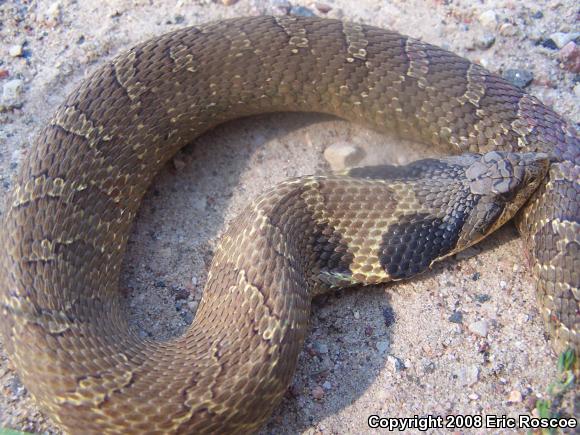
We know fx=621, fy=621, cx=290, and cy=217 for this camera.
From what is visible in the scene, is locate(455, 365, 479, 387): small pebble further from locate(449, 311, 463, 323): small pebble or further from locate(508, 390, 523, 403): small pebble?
locate(449, 311, 463, 323): small pebble

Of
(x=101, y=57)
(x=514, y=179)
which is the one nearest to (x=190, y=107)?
(x=101, y=57)

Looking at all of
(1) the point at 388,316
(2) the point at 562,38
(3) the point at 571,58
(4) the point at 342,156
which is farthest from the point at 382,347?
(2) the point at 562,38

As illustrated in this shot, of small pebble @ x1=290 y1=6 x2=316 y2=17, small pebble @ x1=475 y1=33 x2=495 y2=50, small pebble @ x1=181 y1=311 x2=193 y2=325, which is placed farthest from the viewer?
small pebble @ x1=290 y1=6 x2=316 y2=17

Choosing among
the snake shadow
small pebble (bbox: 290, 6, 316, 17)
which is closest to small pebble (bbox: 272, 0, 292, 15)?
small pebble (bbox: 290, 6, 316, 17)

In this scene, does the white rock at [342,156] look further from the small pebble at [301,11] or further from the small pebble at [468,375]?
the small pebble at [468,375]

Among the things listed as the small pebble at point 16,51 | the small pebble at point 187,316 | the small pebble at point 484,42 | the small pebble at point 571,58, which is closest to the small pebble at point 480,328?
the small pebble at point 187,316

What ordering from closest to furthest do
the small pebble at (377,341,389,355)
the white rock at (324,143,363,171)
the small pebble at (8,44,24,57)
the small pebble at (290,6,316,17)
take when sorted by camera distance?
the small pebble at (377,341,389,355) < the white rock at (324,143,363,171) < the small pebble at (8,44,24,57) < the small pebble at (290,6,316,17)
